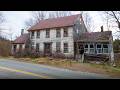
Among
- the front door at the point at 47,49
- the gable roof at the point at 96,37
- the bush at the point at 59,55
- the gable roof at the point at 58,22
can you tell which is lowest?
the bush at the point at 59,55

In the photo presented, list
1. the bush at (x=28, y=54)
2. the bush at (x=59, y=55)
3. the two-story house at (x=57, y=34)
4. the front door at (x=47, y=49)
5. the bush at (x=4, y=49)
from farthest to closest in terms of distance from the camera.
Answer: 1. the bush at (x=4, y=49)
2. the front door at (x=47, y=49)
3. the two-story house at (x=57, y=34)
4. the bush at (x=28, y=54)
5. the bush at (x=59, y=55)

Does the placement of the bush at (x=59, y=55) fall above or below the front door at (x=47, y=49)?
below

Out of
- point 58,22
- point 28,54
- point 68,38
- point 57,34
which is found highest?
point 58,22

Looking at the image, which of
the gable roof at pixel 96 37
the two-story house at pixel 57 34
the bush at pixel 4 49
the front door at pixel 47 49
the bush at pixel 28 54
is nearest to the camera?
the gable roof at pixel 96 37

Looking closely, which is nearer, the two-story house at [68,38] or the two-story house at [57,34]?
the two-story house at [68,38]

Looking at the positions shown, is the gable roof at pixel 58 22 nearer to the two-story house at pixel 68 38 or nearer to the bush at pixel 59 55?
the two-story house at pixel 68 38

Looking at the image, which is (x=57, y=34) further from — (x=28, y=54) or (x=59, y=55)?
(x=28, y=54)

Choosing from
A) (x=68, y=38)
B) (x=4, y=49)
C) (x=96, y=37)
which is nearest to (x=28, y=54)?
(x=4, y=49)

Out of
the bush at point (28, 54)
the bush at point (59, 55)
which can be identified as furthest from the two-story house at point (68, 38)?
the bush at point (28, 54)
